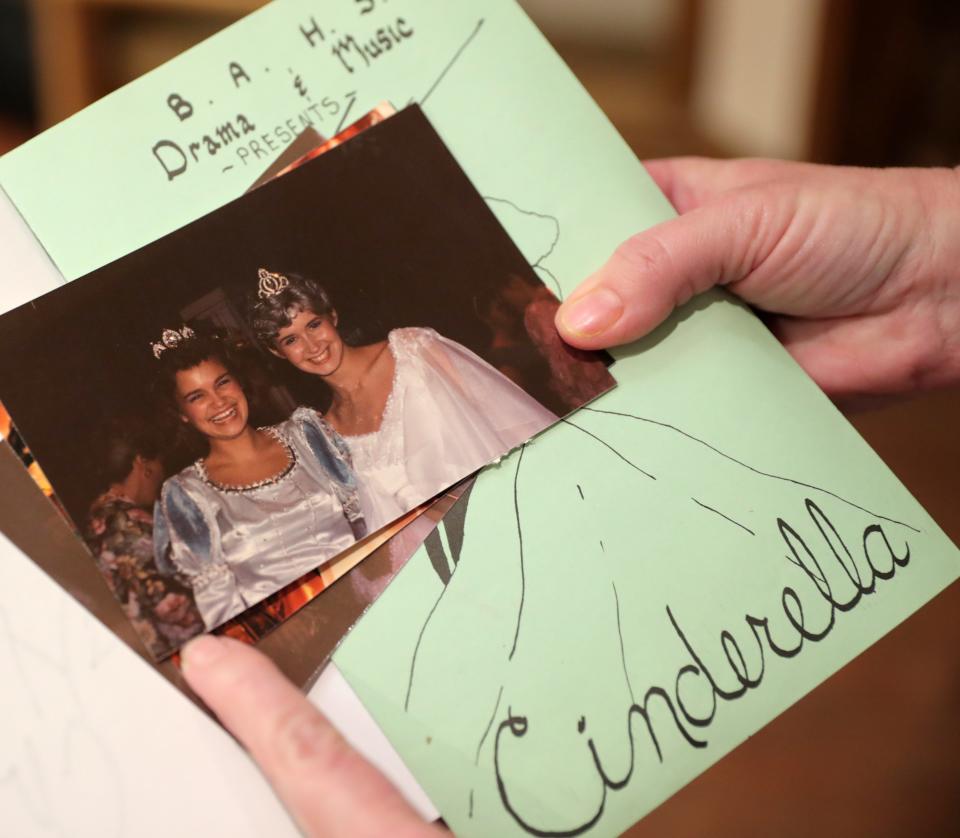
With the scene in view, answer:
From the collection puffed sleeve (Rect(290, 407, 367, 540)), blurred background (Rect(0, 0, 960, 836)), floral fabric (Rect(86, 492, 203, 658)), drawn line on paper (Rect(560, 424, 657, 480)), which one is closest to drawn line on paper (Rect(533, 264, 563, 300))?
drawn line on paper (Rect(560, 424, 657, 480))

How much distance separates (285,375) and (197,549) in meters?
0.13

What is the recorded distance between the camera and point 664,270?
0.62 m

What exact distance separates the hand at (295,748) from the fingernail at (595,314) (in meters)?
0.31

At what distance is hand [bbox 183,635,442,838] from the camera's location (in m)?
0.49

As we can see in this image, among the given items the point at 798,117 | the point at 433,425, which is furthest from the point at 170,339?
the point at 798,117

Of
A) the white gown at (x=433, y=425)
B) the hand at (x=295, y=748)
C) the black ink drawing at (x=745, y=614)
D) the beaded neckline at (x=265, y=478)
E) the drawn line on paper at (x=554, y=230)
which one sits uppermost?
the drawn line on paper at (x=554, y=230)

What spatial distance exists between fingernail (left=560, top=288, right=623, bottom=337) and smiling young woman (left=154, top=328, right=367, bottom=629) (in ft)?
0.62

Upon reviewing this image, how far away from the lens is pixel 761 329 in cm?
67

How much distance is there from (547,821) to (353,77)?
0.56 metres

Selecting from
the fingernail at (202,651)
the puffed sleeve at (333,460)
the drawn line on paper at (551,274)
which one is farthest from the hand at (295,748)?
the drawn line on paper at (551,274)

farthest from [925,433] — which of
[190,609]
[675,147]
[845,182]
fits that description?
[190,609]

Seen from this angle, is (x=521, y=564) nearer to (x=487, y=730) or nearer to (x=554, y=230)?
(x=487, y=730)

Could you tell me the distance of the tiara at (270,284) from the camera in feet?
1.86

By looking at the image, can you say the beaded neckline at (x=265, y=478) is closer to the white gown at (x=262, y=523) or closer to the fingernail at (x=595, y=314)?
the white gown at (x=262, y=523)
